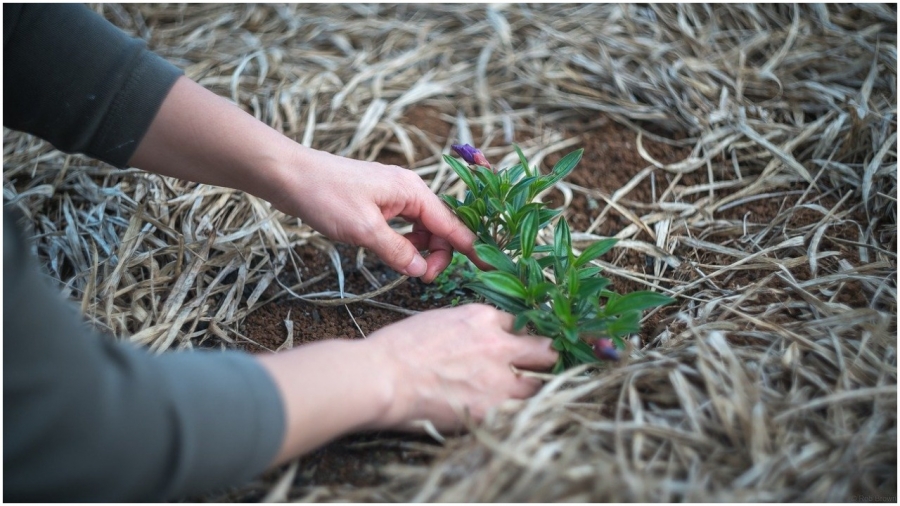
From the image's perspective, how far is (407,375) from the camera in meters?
1.31

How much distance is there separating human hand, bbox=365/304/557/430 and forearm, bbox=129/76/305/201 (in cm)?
54

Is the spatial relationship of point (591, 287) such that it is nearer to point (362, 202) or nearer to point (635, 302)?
point (635, 302)

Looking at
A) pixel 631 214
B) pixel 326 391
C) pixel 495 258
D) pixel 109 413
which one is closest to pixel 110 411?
pixel 109 413

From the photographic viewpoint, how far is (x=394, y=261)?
168cm

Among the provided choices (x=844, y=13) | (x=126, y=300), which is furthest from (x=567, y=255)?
(x=844, y=13)

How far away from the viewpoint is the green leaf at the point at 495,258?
1.59 m

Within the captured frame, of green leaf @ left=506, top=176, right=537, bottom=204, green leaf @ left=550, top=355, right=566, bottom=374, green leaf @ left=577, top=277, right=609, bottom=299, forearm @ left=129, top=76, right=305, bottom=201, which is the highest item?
forearm @ left=129, top=76, right=305, bottom=201

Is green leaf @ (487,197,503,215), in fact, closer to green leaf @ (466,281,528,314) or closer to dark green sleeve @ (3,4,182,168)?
green leaf @ (466,281,528,314)

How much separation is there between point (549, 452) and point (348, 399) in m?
0.35

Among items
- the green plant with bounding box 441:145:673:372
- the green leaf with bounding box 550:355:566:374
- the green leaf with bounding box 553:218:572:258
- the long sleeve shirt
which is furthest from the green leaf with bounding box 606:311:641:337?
the long sleeve shirt

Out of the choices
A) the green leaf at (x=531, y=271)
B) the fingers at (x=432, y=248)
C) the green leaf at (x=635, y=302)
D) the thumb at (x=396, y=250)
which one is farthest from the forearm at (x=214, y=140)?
the green leaf at (x=635, y=302)

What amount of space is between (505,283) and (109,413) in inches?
31.7

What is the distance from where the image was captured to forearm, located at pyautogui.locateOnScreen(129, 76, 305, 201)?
1.63 meters

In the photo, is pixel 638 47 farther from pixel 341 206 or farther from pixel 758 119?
pixel 341 206
